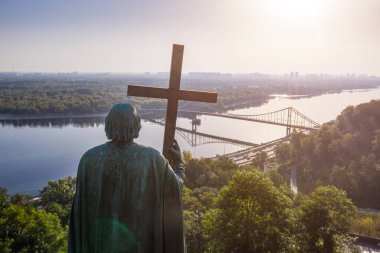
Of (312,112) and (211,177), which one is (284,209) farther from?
(312,112)

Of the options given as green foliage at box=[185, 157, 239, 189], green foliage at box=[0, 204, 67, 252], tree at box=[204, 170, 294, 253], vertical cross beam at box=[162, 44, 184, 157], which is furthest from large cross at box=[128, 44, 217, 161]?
green foliage at box=[185, 157, 239, 189]

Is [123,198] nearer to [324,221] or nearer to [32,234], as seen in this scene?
[324,221]

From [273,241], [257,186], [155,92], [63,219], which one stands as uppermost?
[155,92]

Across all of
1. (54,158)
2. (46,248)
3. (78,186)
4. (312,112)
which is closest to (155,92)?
(78,186)

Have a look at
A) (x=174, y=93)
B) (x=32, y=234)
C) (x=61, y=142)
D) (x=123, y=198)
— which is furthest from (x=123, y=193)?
(x=61, y=142)

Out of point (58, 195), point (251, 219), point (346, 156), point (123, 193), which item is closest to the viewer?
point (123, 193)

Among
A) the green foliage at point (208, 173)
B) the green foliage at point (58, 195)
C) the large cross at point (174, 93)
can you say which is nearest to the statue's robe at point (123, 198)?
the large cross at point (174, 93)

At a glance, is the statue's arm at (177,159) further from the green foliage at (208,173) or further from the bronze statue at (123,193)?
the green foliage at (208,173)
